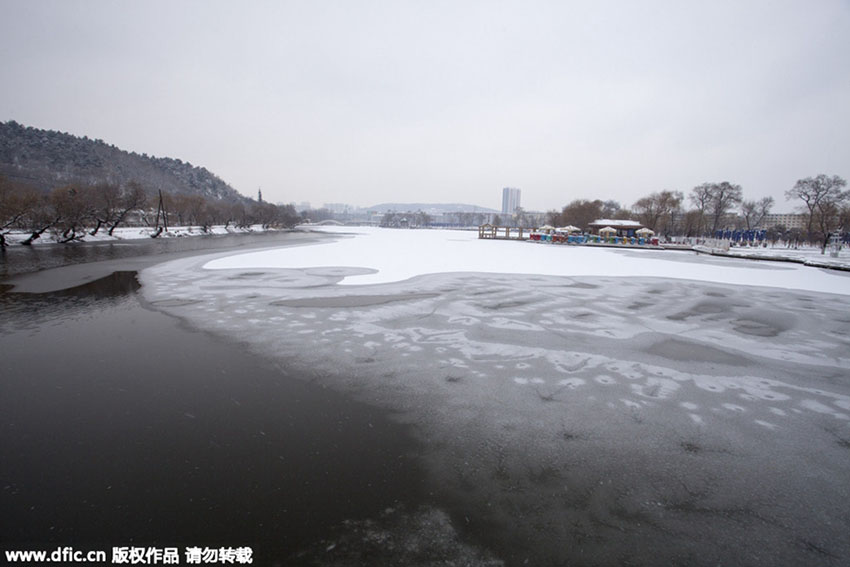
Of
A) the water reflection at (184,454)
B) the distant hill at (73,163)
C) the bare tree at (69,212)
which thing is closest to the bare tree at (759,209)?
the water reflection at (184,454)

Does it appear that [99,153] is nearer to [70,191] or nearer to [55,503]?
[70,191]

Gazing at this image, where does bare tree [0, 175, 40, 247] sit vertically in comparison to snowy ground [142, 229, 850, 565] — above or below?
above

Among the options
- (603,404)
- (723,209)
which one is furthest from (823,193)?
→ (603,404)

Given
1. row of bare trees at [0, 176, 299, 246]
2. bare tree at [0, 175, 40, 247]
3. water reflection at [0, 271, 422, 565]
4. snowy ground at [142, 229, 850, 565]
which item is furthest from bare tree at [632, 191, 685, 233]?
bare tree at [0, 175, 40, 247]

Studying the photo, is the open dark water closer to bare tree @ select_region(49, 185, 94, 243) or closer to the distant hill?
bare tree @ select_region(49, 185, 94, 243)

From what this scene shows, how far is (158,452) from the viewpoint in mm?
4008

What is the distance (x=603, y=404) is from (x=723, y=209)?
261 feet

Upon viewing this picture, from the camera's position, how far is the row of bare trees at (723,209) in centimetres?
5275

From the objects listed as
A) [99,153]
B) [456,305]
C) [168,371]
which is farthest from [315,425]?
[99,153]

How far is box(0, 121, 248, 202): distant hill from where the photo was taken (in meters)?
114

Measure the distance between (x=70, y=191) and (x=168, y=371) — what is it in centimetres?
5475

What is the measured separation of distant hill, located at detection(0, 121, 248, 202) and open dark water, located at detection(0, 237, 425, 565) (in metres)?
131

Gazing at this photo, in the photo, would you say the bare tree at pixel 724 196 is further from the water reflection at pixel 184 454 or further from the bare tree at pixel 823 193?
the water reflection at pixel 184 454

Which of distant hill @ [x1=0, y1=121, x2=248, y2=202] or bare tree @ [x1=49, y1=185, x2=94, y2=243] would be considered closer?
bare tree @ [x1=49, y1=185, x2=94, y2=243]
